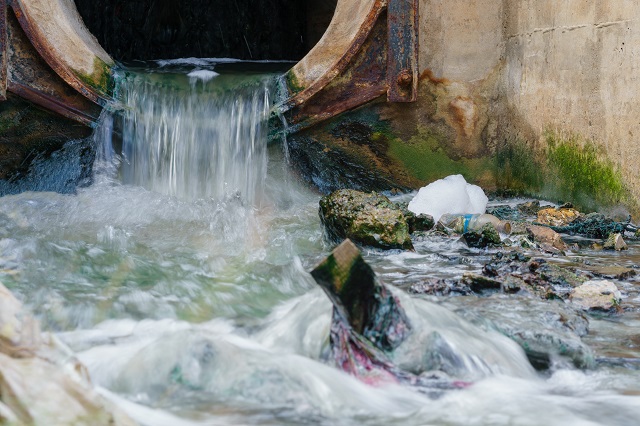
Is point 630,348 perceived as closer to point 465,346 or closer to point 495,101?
point 465,346

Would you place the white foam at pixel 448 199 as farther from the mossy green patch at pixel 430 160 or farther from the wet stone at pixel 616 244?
the wet stone at pixel 616 244

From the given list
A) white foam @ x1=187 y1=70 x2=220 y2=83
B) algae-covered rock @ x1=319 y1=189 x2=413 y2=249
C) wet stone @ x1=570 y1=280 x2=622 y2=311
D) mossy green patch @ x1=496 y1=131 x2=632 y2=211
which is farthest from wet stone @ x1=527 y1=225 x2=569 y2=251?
white foam @ x1=187 y1=70 x2=220 y2=83

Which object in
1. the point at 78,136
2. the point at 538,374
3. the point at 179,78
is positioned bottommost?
the point at 538,374

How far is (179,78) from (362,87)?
1434 millimetres

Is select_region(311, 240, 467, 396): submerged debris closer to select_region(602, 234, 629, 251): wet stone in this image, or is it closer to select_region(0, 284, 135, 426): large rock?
select_region(0, 284, 135, 426): large rock

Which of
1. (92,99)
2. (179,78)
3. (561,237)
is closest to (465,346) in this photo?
(561,237)

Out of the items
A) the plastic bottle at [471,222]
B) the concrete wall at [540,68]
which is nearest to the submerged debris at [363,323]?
the plastic bottle at [471,222]

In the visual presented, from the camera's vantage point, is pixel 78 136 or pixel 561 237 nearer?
pixel 561 237

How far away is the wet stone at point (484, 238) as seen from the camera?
452 centimetres

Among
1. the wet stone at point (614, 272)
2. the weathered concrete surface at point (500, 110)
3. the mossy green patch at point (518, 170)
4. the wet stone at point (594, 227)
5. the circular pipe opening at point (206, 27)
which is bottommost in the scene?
the wet stone at point (614, 272)

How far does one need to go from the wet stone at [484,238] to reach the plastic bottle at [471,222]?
0.46ft

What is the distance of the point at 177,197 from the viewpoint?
5.75m

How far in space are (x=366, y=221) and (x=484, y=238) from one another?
0.60 metres

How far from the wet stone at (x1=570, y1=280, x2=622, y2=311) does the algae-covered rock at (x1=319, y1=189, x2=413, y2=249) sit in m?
1.14
